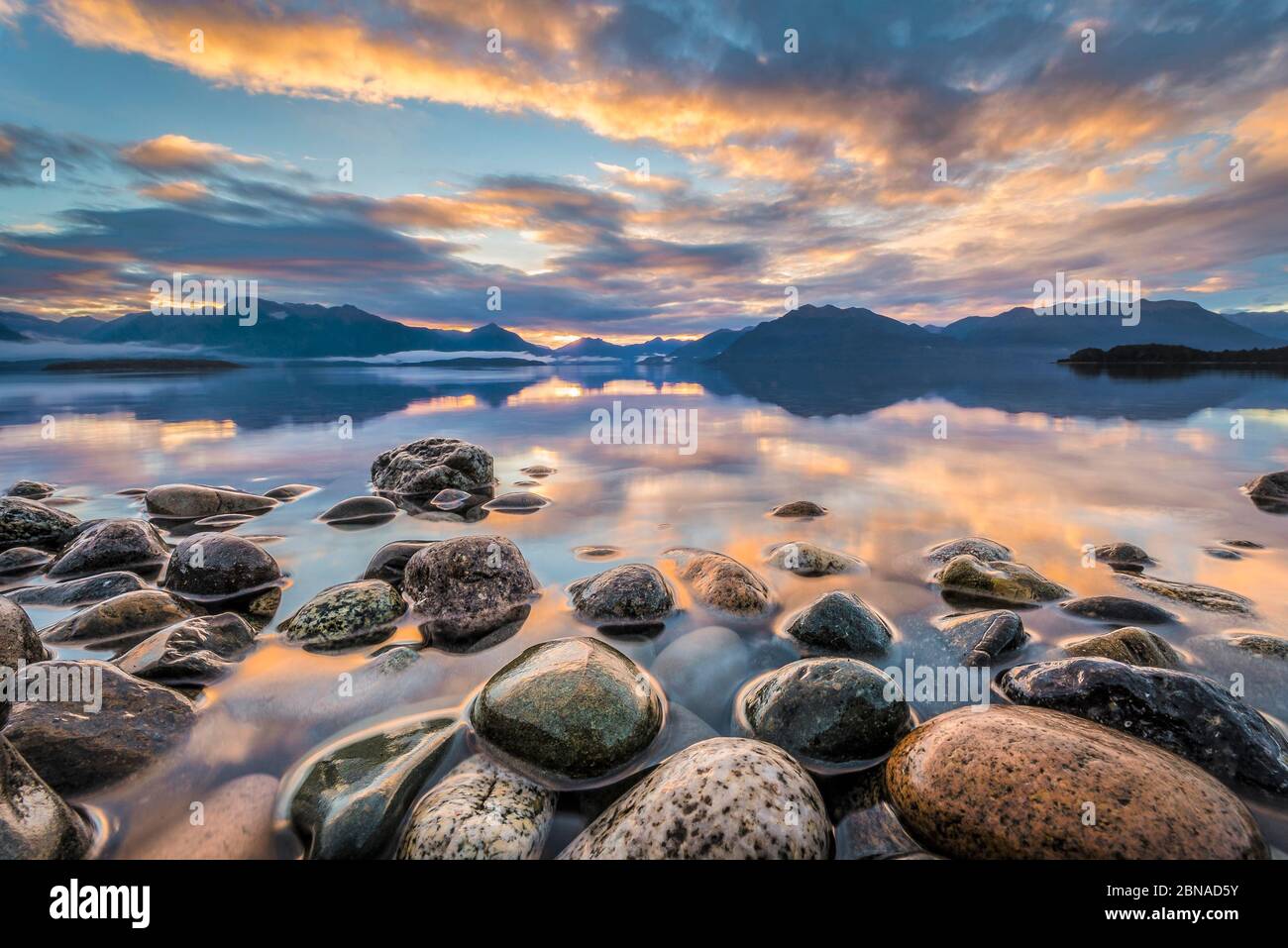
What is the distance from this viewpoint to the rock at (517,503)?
44.1 feet

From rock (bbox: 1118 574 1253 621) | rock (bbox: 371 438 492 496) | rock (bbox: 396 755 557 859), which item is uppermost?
rock (bbox: 371 438 492 496)

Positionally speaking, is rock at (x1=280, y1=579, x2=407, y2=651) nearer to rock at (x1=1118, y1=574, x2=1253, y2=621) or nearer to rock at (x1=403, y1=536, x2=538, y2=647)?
rock at (x1=403, y1=536, x2=538, y2=647)

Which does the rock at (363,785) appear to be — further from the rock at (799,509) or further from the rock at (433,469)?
the rock at (433,469)

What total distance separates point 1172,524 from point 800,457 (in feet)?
35.1

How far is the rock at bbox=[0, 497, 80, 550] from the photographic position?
9859 millimetres

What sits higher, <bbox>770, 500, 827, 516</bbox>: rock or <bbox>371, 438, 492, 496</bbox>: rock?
<bbox>371, 438, 492, 496</bbox>: rock

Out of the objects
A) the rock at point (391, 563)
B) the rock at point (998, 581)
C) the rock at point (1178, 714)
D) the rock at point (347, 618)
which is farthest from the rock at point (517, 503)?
the rock at point (1178, 714)

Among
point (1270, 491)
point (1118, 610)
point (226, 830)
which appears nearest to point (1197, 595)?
point (1118, 610)

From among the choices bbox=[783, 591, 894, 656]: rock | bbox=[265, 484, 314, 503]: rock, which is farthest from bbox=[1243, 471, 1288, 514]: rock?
bbox=[265, 484, 314, 503]: rock

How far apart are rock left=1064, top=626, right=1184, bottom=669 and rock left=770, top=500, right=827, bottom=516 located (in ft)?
22.7
